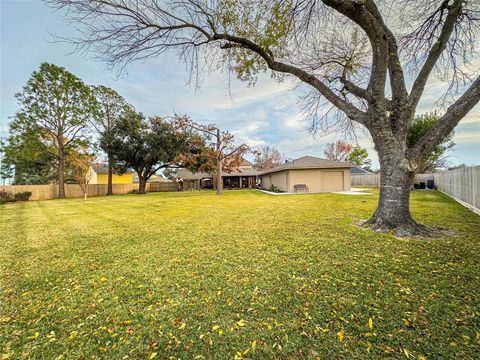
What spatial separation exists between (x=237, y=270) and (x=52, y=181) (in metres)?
41.5

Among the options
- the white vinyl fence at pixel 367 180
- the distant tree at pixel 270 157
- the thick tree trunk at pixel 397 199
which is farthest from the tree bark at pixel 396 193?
the distant tree at pixel 270 157

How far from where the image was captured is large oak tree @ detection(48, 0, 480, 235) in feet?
16.2

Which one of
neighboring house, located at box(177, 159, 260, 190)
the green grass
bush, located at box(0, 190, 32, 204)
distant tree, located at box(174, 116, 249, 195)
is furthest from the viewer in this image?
neighboring house, located at box(177, 159, 260, 190)

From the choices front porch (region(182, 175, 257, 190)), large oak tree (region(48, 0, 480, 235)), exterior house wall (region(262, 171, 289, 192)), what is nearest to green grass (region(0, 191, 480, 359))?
large oak tree (region(48, 0, 480, 235))

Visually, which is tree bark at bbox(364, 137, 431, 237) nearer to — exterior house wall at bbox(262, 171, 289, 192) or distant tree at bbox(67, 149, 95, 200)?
exterior house wall at bbox(262, 171, 289, 192)

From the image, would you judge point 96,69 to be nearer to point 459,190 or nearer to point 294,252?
point 294,252

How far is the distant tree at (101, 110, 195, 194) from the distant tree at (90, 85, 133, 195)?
1034 mm

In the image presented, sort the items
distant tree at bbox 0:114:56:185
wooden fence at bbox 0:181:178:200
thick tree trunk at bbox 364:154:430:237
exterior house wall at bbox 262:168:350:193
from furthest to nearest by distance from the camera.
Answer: wooden fence at bbox 0:181:178:200 → exterior house wall at bbox 262:168:350:193 → distant tree at bbox 0:114:56:185 → thick tree trunk at bbox 364:154:430:237

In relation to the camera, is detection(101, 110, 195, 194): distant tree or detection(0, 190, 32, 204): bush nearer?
detection(0, 190, 32, 204): bush

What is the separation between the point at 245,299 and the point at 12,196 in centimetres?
2467

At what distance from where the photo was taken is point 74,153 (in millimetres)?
21266

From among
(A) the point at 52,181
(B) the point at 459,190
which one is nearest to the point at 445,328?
(B) the point at 459,190

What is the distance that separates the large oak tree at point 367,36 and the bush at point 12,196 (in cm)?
1948

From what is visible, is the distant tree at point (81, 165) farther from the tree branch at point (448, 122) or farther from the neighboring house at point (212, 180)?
the tree branch at point (448, 122)
